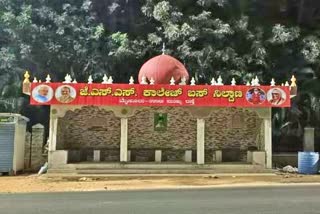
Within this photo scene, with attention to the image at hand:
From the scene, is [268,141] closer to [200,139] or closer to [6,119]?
[200,139]

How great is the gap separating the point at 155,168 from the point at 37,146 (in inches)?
211

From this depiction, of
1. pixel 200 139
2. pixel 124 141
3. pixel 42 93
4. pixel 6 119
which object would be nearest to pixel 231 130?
pixel 200 139

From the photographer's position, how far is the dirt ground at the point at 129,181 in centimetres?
1667

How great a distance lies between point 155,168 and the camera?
70.2 feet

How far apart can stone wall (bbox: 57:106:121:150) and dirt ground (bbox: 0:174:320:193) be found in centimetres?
297

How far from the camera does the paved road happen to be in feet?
33.8

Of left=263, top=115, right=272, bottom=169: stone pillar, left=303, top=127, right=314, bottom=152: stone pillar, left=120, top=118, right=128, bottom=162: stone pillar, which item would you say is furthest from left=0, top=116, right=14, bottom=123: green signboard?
left=303, top=127, right=314, bottom=152: stone pillar

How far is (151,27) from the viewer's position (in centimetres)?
2709

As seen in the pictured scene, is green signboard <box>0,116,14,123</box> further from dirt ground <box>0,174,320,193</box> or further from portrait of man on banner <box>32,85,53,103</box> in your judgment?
dirt ground <box>0,174,320,193</box>

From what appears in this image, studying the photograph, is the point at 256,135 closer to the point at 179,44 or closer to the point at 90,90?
the point at 179,44

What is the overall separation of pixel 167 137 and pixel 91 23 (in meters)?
7.32

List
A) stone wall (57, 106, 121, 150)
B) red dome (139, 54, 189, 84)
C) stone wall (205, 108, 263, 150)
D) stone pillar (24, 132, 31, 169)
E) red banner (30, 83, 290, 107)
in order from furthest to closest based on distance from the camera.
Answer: stone wall (205, 108, 263, 150)
stone wall (57, 106, 121, 150)
stone pillar (24, 132, 31, 169)
red dome (139, 54, 189, 84)
red banner (30, 83, 290, 107)

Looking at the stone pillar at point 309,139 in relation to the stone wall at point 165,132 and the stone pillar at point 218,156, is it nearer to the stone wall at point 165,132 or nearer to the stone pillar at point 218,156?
the stone wall at point 165,132

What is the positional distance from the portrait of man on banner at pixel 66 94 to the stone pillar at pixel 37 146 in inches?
91.5
